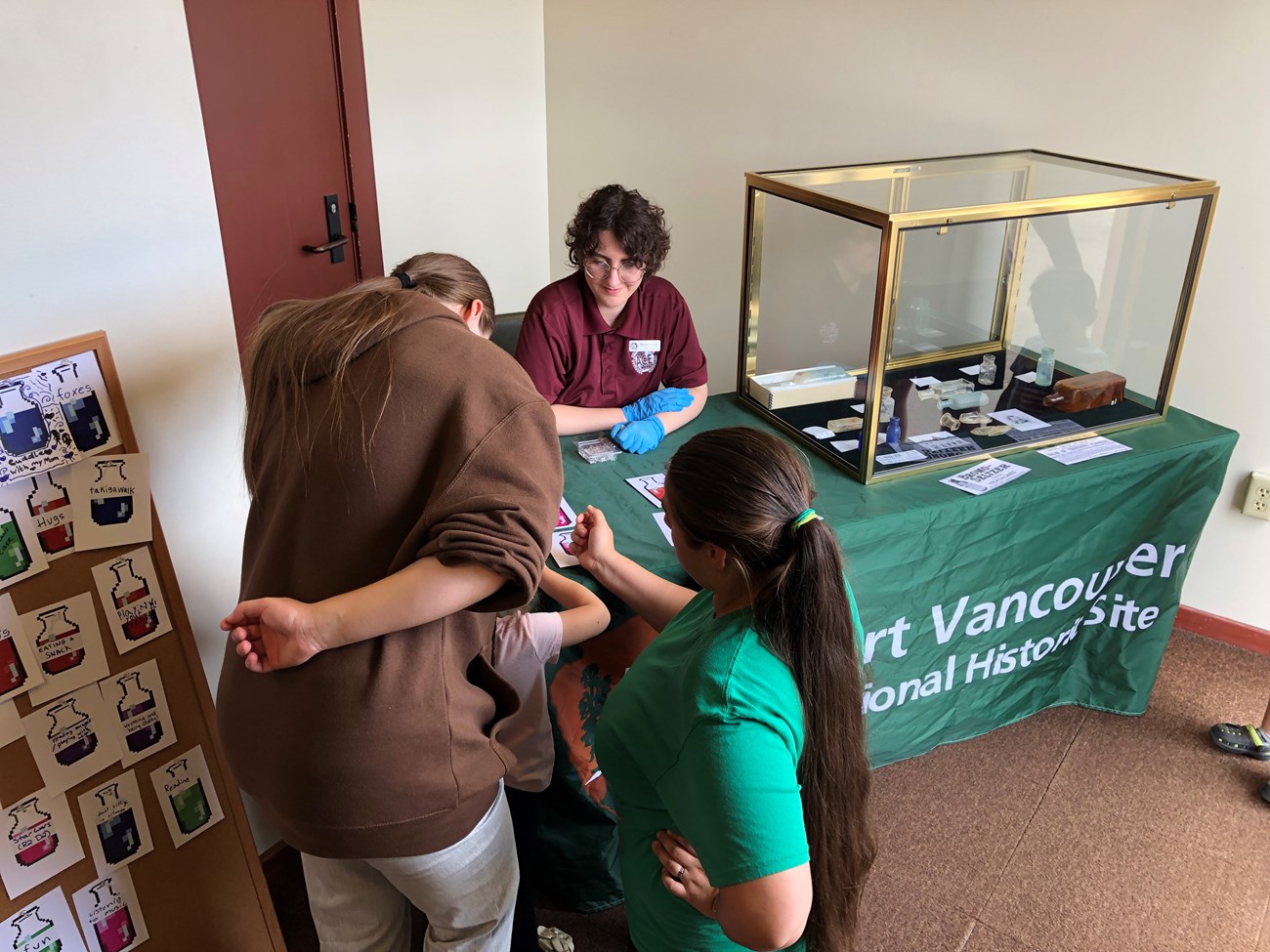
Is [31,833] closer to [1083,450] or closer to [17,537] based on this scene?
[17,537]

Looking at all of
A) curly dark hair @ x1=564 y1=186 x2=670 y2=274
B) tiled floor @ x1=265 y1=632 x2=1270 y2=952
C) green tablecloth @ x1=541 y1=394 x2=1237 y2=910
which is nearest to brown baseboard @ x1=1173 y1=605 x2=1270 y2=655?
tiled floor @ x1=265 y1=632 x2=1270 y2=952

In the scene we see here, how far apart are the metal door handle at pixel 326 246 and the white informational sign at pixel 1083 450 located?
7.00 ft

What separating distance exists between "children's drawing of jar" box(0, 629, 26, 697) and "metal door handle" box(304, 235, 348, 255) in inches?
70.3

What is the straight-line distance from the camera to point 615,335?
2299 mm

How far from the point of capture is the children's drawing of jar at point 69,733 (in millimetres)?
1474

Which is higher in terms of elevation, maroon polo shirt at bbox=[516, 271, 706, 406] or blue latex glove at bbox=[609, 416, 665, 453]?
maroon polo shirt at bbox=[516, 271, 706, 406]

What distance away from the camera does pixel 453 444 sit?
1064mm

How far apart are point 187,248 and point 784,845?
127 cm

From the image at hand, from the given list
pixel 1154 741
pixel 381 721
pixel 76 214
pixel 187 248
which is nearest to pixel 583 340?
pixel 187 248

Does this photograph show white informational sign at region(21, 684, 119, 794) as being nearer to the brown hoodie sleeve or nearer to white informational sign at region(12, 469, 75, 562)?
white informational sign at region(12, 469, 75, 562)

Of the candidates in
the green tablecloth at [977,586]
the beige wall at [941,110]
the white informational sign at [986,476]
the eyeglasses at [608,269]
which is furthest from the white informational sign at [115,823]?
the beige wall at [941,110]

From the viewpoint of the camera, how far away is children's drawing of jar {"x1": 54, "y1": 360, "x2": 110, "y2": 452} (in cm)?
139

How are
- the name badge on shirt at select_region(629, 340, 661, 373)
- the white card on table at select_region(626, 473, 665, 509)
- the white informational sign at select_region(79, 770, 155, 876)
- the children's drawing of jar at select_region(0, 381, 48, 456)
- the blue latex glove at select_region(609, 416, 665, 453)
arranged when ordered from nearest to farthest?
the children's drawing of jar at select_region(0, 381, 48, 456) → the white informational sign at select_region(79, 770, 155, 876) → the white card on table at select_region(626, 473, 665, 509) → the blue latex glove at select_region(609, 416, 665, 453) → the name badge on shirt at select_region(629, 340, 661, 373)

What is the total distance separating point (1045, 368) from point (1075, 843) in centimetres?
114
